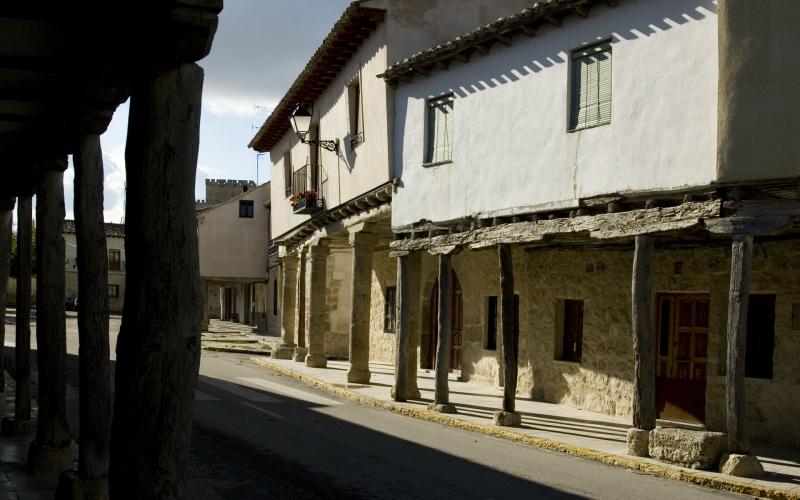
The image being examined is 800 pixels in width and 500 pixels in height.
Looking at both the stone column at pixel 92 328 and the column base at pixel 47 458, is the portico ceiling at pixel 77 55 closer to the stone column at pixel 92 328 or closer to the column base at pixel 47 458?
the stone column at pixel 92 328

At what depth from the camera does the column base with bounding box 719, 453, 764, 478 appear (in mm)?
9984

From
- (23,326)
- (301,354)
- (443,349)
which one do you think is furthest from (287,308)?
(23,326)

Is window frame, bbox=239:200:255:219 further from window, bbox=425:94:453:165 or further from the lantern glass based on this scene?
window, bbox=425:94:453:165

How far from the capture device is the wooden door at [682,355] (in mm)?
14273

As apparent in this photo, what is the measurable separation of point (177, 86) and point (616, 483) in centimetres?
689

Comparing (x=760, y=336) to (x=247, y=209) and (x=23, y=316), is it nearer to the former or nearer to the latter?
(x=23, y=316)

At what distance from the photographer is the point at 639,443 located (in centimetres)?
1121

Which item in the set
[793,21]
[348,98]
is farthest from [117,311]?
[793,21]

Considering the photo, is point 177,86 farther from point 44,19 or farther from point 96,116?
point 96,116

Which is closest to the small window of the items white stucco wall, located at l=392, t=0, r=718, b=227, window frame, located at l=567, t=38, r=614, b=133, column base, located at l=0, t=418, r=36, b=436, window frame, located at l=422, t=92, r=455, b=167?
white stucco wall, located at l=392, t=0, r=718, b=227

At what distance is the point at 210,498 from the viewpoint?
27.3 ft

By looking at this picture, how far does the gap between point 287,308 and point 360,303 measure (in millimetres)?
8578

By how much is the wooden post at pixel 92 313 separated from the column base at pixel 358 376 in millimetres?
12707

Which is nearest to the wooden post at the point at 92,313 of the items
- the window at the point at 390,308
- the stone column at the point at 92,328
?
the stone column at the point at 92,328
